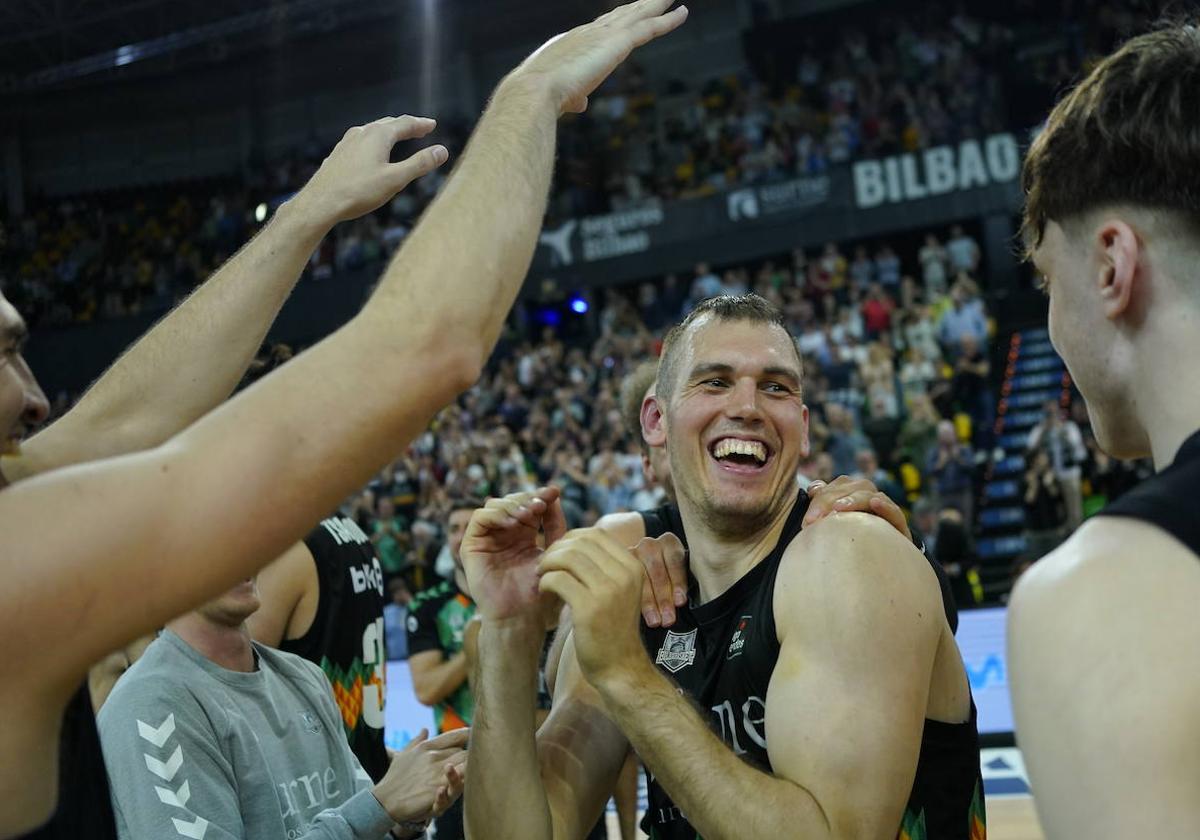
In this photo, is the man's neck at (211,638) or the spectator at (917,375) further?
the spectator at (917,375)

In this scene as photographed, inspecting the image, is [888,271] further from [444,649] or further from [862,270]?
[444,649]

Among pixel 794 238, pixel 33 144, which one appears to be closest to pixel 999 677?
pixel 794 238

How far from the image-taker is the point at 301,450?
56.9 inches

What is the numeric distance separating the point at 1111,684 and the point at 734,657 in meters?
1.43

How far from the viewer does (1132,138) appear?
155 cm

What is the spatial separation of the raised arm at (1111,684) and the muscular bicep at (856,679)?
3.05ft

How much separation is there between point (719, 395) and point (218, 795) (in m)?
1.49

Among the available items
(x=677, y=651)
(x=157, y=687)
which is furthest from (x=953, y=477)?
(x=157, y=687)

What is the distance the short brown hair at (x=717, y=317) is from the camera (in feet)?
10.3

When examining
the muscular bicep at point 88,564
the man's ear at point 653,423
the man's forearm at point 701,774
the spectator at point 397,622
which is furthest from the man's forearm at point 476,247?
the spectator at point 397,622

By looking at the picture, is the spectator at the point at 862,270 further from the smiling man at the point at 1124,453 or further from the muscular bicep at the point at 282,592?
the smiling man at the point at 1124,453

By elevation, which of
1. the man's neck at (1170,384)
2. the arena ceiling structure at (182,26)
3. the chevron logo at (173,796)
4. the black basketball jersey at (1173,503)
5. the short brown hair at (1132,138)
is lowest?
the chevron logo at (173,796)

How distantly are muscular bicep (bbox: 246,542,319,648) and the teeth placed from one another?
1.50 meters

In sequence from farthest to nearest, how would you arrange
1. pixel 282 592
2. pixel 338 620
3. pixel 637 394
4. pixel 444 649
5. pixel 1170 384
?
pixel 444 649 → pixel 637 394 → pixel 338 620 → pixel 282 592 → pixel 1170 384
